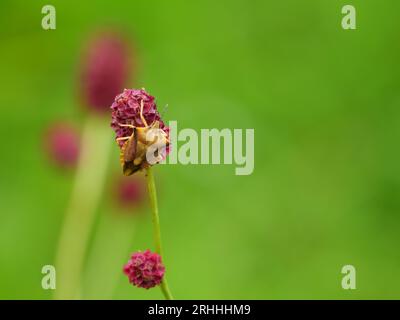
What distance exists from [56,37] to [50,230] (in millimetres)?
709

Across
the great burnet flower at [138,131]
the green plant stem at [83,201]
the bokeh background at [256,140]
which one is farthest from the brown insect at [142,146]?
the bokeh background at [256,140]

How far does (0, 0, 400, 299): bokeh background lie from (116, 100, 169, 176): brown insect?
1.05 metres

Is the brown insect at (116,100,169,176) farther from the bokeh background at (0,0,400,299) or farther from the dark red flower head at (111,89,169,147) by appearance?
the bokeh background at (0,0,400,299)

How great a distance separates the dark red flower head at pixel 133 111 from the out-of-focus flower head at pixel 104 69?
733 millimetres

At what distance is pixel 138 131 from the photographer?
0.73m

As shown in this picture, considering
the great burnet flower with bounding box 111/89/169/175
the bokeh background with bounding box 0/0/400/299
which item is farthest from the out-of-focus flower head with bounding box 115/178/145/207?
the great burnet flower with bounding box 111/89/169/175

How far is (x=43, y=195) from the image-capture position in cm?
218

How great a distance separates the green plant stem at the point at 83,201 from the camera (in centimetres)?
123

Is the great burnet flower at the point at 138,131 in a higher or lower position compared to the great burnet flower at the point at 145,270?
higher

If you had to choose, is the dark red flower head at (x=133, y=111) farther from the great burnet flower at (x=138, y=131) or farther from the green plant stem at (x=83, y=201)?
the green plant stem at (x=83, y=201)

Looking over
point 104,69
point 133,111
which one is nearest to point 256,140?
point 104,69

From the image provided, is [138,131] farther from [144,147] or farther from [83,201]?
[83,201]

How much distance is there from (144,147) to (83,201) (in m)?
0.69
